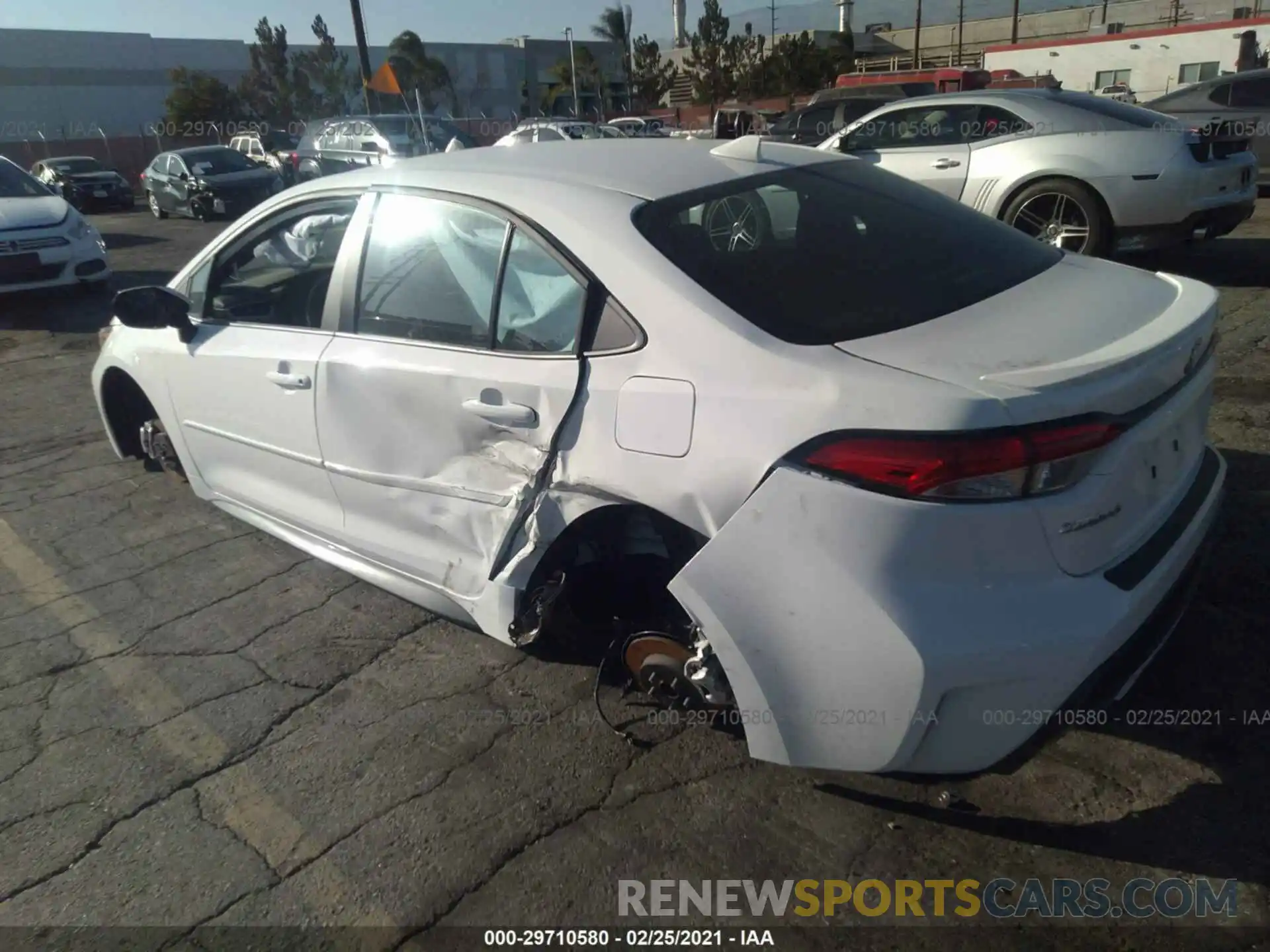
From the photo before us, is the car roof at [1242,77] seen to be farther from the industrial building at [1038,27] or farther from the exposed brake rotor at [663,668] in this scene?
the industrial building at [1038,27]

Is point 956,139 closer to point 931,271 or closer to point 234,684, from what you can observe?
point 931,271

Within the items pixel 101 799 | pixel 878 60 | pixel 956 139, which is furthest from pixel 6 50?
pixel 101 799

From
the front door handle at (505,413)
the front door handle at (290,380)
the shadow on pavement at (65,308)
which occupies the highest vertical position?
the front door handle at (505,413)

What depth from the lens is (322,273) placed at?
11.8ft

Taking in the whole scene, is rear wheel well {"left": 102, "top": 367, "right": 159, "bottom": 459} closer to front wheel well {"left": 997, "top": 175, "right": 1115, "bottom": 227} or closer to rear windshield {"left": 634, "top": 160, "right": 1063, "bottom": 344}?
rear windshield {"left": 634, "top": 160, "right": 1063, "bottom": 344}

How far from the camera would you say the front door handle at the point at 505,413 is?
253cm

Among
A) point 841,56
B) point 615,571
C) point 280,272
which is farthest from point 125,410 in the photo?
point 841,56

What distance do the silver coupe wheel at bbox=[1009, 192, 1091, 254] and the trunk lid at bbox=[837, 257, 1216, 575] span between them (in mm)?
5161

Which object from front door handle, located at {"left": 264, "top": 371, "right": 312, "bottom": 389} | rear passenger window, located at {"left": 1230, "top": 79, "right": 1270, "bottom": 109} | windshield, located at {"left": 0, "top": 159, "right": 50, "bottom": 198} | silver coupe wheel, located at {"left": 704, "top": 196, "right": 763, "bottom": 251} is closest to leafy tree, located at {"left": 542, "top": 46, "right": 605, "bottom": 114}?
rear passenger window, located at {"left": 1230, "top": 79, "right": 1270, "bottom": 109}

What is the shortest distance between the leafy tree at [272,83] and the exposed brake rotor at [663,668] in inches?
1863

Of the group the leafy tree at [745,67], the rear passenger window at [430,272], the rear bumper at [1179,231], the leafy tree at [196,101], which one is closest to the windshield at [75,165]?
the leafy tree at [196,101]

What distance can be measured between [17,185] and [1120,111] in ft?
36.9

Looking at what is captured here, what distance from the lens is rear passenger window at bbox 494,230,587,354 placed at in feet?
8.20

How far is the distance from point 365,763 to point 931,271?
213 centimetres
